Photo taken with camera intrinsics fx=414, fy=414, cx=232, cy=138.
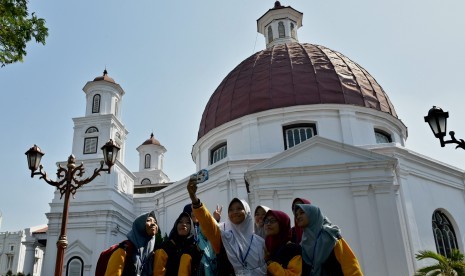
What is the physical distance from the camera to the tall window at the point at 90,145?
2513 centimetres


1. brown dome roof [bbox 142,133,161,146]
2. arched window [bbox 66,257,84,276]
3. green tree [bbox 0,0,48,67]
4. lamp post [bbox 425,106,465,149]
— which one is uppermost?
brown dome roof [bbox 142,133,161,146]

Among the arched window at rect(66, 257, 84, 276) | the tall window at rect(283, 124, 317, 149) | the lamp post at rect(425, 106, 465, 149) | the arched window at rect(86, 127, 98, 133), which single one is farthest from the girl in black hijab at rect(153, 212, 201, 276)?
the arched window at rect(86, 127, 98, 133)

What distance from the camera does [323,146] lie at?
13.5 m

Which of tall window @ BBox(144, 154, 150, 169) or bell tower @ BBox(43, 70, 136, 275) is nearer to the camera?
bell tower @ BBox(43, 70, 136, 275)

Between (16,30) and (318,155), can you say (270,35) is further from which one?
(16,30)

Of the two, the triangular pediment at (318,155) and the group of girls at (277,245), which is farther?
the triangular pediment at (318,155)

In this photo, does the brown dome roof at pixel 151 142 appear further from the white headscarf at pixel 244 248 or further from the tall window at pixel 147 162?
the white headscarf at pixel 244 248

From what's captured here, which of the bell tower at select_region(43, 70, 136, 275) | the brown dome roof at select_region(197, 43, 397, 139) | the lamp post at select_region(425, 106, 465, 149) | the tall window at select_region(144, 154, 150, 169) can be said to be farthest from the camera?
the tall window at select_region(144, 154, 150, 169)

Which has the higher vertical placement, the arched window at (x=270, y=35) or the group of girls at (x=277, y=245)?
the arched window at (x=270, y=35)

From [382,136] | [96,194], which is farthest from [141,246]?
[96,194]

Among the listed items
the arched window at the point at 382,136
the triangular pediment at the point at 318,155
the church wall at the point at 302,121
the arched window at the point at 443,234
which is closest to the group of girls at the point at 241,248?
the triangular pediment at the point at 318,155

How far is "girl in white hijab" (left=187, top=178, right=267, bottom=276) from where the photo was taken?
3.64 m

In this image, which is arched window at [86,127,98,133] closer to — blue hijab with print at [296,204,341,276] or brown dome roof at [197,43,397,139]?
brown dome roof at [197,43,397,139]

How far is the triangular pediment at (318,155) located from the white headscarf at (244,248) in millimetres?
9246
